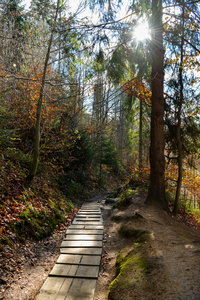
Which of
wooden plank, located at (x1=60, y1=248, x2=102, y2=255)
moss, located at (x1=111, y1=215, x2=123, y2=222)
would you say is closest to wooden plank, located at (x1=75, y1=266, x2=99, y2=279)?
wooden plank, located at (x1=60, y1=248, x2=102, y2=255)

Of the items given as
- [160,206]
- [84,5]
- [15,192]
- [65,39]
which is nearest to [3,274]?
[15,192]

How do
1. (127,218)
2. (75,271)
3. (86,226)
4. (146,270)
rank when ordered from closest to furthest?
1. (146,270)
2. (75,271)
3. (86,226)
4. (127,218)

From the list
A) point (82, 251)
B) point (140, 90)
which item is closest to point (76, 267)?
point (82, 251)

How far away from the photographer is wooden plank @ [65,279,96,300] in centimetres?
294

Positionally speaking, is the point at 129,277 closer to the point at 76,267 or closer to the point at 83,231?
the point at 76,267

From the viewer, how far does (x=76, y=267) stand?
3.80 m

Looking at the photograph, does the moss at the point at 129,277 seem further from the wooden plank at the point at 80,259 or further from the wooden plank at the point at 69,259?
the wooden plank at the point at 69,259

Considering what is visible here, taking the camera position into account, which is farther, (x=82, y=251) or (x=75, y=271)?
(x=82, y=251)

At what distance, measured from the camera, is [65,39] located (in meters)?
6.28

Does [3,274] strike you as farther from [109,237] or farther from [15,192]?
[109,237]

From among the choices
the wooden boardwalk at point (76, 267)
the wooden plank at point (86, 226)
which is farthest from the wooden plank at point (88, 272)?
the wooden plank at point (86, 226)

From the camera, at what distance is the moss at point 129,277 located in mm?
2854

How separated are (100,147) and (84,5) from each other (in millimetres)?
10074

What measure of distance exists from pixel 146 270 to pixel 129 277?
28 centimetres
